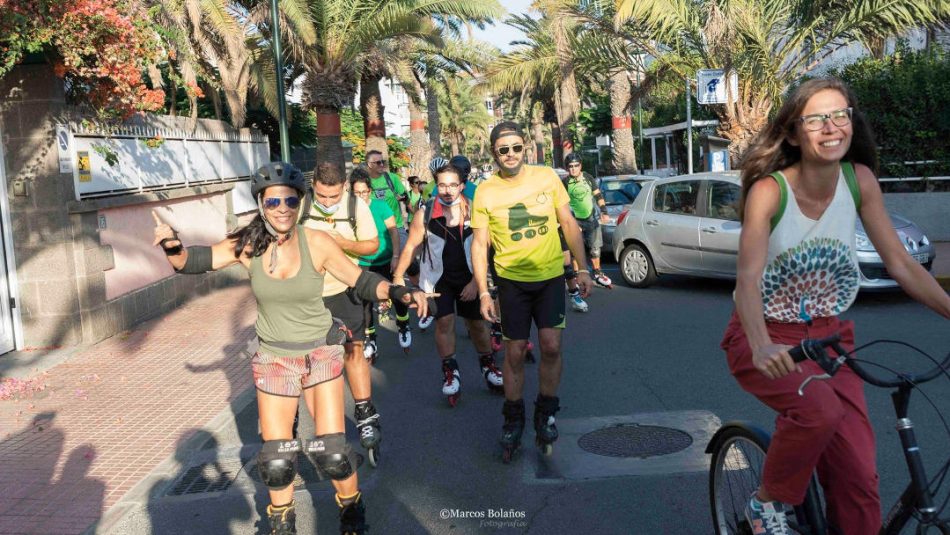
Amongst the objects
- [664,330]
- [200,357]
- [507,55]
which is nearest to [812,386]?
[664,330]

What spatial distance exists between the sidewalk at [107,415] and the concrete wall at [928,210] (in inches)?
425

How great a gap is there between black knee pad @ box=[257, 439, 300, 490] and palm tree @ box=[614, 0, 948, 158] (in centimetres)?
1268

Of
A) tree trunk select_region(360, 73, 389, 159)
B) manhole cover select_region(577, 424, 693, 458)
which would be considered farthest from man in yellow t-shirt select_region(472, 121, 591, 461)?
tree trunk select_region(360, 73, 389, 159)

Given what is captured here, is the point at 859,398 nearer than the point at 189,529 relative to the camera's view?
Yes

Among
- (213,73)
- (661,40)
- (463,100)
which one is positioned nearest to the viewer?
(661,40)

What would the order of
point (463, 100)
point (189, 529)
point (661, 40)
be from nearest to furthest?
A: point (189, 529)
point (661, 40)
point (463, 100)

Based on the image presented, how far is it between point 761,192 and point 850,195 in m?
0.34

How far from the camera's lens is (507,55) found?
23.9m

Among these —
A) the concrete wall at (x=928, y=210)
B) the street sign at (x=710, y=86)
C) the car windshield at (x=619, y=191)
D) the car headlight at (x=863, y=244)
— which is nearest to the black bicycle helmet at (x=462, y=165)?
the car headlight at (x=863, y=244)

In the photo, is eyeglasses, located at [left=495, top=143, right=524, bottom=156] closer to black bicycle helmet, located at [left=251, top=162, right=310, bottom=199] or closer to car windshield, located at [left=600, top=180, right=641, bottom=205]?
black bicycle helmet, located at [left=251, top=162, right=310, bottom=199]

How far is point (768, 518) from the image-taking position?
10.8 feet

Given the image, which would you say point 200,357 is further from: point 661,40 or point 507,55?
point 507,55

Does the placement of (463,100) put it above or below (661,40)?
above

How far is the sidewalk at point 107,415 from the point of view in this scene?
213 inches
